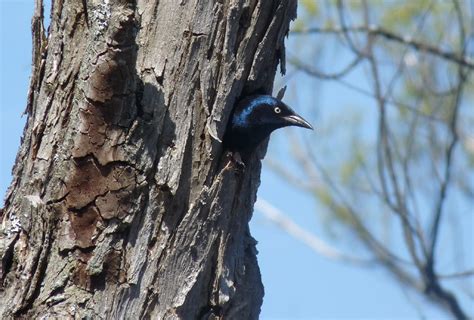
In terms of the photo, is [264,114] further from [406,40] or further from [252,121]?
[406,40]

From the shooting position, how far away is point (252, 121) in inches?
135

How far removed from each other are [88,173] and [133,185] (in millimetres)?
151

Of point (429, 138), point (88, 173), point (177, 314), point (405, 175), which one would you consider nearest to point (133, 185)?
point (88, 173)

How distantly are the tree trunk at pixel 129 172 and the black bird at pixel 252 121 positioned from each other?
0.31 ft

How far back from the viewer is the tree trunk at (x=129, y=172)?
3062 millimetres

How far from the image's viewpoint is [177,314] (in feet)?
10.2

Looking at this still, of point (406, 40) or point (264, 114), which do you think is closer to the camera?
point (264, 114)

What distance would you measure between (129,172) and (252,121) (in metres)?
0.55

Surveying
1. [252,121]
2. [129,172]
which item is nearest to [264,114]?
[252,121]

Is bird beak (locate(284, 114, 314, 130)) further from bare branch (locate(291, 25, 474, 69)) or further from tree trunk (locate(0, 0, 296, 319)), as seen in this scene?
bare branch (locate(291, 25, 474, 69))

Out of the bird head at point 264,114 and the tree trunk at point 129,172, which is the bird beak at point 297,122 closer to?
the bird head at point 264,114

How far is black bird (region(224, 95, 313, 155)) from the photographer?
3424 millimetres

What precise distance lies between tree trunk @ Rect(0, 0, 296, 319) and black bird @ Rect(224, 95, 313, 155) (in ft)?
0.31

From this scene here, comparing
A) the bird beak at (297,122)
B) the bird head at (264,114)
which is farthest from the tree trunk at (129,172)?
the bird beak at (297,122)
